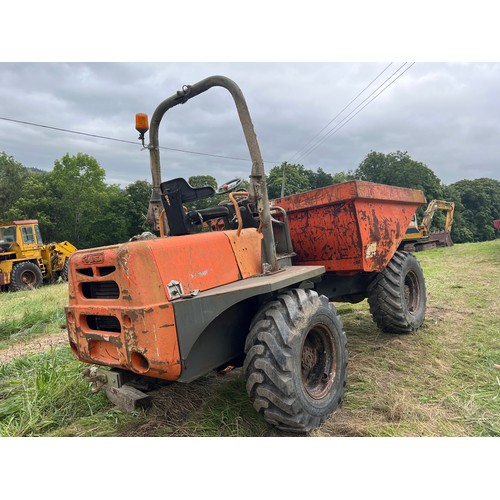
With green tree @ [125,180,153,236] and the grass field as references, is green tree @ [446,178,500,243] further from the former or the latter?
the grass field

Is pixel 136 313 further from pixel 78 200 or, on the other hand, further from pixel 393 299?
pixel 78 200

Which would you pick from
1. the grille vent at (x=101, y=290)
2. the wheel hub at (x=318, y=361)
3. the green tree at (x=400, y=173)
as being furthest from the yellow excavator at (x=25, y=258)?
the green tree at (x=400, y=173)

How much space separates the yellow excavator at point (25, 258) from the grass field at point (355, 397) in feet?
37.2

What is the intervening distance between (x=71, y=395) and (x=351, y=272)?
120 inches

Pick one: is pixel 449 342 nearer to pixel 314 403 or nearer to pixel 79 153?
pixel 314 403

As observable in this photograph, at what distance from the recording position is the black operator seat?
320 cm

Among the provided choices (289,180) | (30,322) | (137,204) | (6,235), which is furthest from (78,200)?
(30,322)

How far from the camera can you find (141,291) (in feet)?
8.21

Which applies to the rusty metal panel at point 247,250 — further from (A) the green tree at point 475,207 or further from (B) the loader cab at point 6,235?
(A) the green tree at point 475,207

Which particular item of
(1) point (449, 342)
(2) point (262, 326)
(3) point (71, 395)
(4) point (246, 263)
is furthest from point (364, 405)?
(3) point (71, 395)

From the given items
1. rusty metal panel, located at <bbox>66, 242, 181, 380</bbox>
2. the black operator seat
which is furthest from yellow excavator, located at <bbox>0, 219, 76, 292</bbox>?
rusty metal panel, located at <bbox>66, 242, 181, 380</bbox>

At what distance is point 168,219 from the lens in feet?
10.9

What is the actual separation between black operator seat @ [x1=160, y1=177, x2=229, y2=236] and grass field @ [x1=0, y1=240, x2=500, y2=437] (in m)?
1.49

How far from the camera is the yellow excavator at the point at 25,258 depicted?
14992 millimetres
